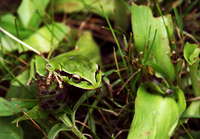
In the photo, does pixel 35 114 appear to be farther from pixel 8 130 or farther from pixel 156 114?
pixel 156 114

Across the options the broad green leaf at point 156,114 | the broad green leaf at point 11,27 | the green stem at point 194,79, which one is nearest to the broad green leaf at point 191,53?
the green stem at point 194,79

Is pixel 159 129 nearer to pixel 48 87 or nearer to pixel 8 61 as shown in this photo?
pixel 48 87

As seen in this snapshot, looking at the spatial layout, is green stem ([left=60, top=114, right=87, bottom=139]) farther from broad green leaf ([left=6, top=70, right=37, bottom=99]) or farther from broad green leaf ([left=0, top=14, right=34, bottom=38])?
broad green leaf ([left=0, top=14, right=34, bottom=38])

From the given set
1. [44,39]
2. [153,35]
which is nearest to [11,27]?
[44,39]

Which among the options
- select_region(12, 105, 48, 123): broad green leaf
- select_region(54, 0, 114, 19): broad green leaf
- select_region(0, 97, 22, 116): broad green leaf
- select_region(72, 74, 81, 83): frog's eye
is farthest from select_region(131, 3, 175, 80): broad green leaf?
select_region(0, 97, 22, 116): broad green leaf

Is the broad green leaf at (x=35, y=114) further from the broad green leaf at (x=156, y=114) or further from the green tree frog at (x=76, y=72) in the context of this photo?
the broad green leaf at (x=156, y=114)

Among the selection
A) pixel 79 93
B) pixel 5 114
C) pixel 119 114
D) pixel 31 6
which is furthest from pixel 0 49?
pixel 119 114

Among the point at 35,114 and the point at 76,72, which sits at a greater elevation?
the point at 76,72
